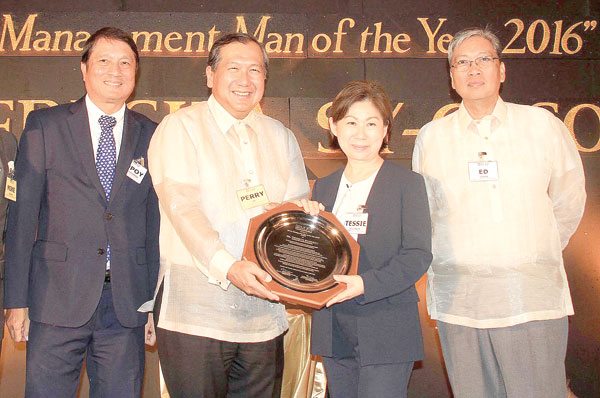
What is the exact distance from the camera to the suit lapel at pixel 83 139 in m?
2.56

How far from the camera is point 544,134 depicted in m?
2.62

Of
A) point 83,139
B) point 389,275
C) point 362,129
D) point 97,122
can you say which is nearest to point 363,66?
point 362,129

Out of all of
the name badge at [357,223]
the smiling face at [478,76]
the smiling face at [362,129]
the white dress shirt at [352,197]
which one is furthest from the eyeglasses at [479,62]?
the name badge at [357,223]

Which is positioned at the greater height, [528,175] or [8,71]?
[8,71]

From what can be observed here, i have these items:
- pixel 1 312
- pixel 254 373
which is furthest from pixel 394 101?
pixel 1 312

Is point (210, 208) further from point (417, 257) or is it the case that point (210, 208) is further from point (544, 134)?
point (544, 134)

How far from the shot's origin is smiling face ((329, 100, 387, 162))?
2.34 m

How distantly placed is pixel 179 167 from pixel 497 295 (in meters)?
1.33

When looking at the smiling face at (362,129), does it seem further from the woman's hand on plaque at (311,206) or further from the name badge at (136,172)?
the name badge at (136,172)

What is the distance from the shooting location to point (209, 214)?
238cm

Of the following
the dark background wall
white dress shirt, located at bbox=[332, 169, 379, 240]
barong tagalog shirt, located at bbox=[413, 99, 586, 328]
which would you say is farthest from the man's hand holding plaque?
the dark background wall

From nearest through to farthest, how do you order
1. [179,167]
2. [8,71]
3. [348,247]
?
[348,247], [179,167], [8,71]

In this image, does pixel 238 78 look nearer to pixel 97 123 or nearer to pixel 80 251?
pixel 97 123

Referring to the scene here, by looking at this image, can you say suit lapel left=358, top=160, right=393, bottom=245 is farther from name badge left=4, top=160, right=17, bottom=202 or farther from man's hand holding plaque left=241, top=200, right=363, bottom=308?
name badge left=4, top=160, right=17, bottom=202
